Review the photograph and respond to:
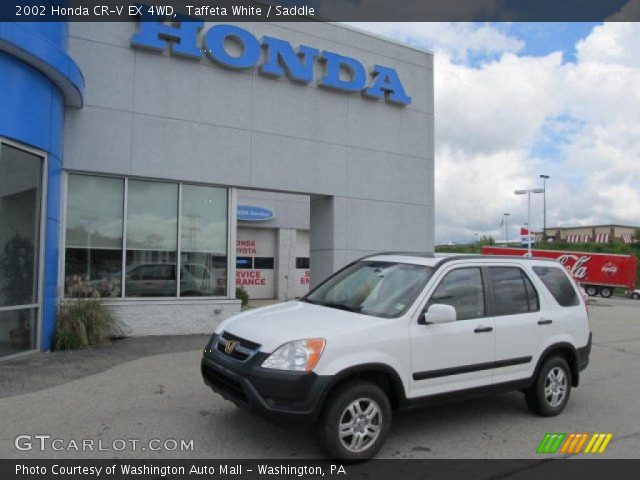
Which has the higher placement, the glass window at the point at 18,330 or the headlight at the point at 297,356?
the headlight at the point at 297,356

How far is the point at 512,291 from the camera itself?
5.93 meters

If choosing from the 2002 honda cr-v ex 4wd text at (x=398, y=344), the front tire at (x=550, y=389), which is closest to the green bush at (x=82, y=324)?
the 2002 honda cr-v ex 4wd text at (x=398, y=344)

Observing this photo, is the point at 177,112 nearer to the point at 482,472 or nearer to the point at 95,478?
the point at 95,478

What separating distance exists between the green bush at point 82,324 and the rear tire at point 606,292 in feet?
120

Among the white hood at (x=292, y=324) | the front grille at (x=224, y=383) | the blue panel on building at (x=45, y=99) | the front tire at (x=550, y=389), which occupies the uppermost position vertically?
the blue panel on building at (x=45, y=99)

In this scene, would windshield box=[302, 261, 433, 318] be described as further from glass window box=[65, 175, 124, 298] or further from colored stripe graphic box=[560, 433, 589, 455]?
glass window box=[65, 175, 124, 298]

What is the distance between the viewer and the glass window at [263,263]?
23125 millimetres

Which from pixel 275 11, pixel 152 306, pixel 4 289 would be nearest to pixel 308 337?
pixel 4 289

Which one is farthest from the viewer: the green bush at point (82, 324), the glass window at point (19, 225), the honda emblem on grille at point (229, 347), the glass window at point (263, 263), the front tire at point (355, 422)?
the glass window at point (263, 263)

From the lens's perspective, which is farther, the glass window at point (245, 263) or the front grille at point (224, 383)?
the glass window at point (245, 263)

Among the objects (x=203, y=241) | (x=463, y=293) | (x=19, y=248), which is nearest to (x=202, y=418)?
(x=463, y=293)

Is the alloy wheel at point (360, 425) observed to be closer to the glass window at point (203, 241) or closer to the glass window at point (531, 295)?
the glass window at point (531, 295)

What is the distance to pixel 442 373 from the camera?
5.02m

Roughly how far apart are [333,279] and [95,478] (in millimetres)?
3159
